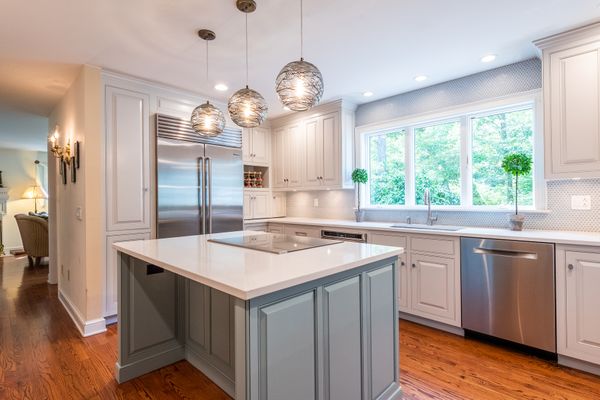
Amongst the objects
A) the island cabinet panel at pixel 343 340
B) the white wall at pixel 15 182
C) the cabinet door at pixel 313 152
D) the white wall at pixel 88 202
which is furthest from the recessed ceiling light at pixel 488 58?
the white wall at pixel 15 182

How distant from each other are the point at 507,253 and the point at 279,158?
127 inches

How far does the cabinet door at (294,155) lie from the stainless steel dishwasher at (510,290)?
7.93 ft

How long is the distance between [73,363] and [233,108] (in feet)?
7.55

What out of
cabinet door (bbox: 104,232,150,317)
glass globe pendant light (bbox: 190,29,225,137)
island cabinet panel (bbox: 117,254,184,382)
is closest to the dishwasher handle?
glass globe pendant light (bbox: 190,29,225,137)

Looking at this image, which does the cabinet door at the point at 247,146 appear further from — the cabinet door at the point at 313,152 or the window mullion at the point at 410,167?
the window mullion at the point at 410,167

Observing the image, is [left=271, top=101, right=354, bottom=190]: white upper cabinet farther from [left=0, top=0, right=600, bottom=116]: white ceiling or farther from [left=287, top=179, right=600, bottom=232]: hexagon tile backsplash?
[left=0, top=0, right=600, bottom=116]: white ceiling

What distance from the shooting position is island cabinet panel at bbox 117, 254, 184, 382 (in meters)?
2.13

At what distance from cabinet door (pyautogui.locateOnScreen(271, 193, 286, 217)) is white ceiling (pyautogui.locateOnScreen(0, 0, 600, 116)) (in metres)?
2.17

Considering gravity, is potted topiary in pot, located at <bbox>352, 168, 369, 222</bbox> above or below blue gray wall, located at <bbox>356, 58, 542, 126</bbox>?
below

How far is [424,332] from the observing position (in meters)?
2.88

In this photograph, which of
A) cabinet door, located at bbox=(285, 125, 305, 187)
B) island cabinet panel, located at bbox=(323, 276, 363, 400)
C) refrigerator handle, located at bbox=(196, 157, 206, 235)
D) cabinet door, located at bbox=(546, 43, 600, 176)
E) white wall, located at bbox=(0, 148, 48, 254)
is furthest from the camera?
white wall, located at bbox=(0, 148, 48, 254)

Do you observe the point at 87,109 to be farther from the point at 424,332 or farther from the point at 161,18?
the point at 424,332

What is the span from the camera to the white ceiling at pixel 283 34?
2.05 m

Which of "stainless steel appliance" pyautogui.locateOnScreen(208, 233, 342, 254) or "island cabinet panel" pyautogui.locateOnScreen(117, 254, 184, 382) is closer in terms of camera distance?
"stainless steel appliance" pyautogui.locateOnScreen(208, 233, 342, 254)
